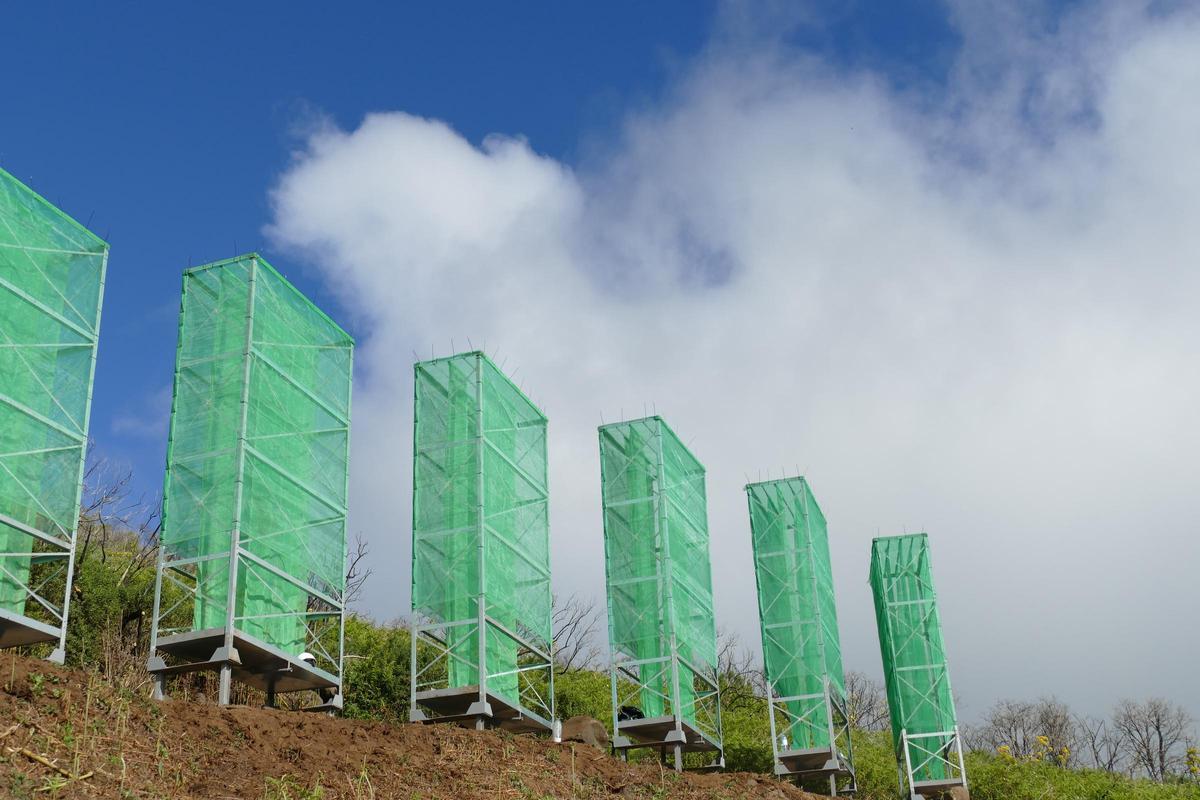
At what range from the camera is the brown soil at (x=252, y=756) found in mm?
13672

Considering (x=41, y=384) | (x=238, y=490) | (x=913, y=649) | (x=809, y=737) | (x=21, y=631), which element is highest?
(x=41, y=384)

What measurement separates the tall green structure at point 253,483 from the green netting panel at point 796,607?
37.1ft

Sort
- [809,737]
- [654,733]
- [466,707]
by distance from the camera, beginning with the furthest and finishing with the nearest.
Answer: [809,737]
[654,733]
[466,707]

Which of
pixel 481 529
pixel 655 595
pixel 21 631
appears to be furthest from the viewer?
pixel 655 595

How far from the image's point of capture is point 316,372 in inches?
904

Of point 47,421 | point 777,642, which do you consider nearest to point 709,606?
point 777,642

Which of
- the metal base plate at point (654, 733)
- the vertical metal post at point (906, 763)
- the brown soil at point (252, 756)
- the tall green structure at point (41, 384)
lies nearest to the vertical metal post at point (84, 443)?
the tall green structure at point (41, 384)

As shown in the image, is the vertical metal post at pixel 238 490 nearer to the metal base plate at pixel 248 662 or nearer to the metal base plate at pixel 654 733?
the metal base plate at pixel 248 662

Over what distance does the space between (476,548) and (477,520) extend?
505mm

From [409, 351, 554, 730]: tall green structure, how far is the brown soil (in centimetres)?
272

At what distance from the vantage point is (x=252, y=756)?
630 inches

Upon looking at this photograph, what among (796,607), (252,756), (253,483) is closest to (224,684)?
(252,756)

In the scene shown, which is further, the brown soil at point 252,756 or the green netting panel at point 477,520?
the green netting panel at point 477,520

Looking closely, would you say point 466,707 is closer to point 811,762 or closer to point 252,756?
point 252,756
